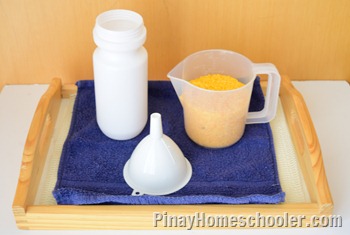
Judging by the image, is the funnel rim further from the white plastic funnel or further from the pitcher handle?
the pitcher handle

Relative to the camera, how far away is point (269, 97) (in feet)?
2.52

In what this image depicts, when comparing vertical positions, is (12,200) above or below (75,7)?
below

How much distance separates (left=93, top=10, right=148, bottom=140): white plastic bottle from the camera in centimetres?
67

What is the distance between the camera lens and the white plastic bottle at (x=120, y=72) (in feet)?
2.19

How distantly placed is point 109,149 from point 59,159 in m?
0.07

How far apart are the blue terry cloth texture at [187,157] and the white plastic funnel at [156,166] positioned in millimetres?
15

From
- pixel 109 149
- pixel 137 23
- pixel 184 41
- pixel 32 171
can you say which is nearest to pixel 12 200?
pixel 32 171

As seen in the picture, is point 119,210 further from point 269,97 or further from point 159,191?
point 269,97

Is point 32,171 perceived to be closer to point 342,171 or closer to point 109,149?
point 109,149

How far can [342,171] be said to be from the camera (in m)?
0.72

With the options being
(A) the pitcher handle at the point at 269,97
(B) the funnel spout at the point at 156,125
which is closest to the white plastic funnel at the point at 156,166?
(B) the funnel spout at the point at 156,125

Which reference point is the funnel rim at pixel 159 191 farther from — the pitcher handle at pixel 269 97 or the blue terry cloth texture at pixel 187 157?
the pitcher handle at pixel 269 97

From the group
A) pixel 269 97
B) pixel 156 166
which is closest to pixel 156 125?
pixel 156 166

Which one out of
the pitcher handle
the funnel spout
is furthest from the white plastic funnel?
the pitcher handle
